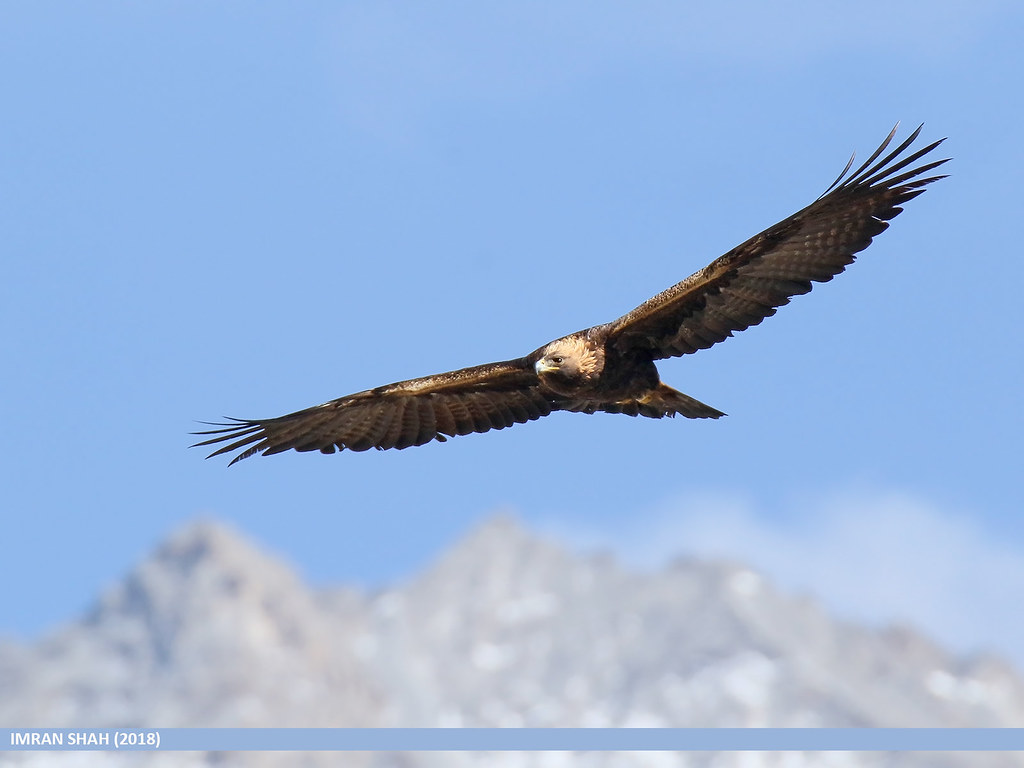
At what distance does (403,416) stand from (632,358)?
11.1 feet

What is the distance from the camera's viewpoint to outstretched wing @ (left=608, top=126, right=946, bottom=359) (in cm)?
1547

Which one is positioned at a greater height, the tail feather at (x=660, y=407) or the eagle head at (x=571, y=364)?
the eagle head at (x=571, y=364)

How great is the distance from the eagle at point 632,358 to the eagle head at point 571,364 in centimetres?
1

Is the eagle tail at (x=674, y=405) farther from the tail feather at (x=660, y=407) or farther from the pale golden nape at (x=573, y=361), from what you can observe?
the pale golden nape at (x=573, y=361)

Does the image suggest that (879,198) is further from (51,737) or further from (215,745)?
(215,745)

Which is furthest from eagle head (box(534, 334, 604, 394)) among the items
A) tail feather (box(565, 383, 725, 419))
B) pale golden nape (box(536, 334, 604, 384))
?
tail feather (box(565, 383, 725, 419))

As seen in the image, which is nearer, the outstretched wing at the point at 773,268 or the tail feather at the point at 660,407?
the outstretched wing at the point at 773,268

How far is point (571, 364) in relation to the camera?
53.7ft

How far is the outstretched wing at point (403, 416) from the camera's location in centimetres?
1842

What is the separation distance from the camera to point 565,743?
29.0 m

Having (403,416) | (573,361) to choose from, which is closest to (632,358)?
(573,361)

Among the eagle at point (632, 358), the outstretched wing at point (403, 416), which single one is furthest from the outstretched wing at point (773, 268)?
the outstretched wing at point (403, 416)

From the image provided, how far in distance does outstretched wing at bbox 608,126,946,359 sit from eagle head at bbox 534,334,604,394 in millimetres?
319

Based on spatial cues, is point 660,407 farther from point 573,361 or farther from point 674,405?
point 573,361
